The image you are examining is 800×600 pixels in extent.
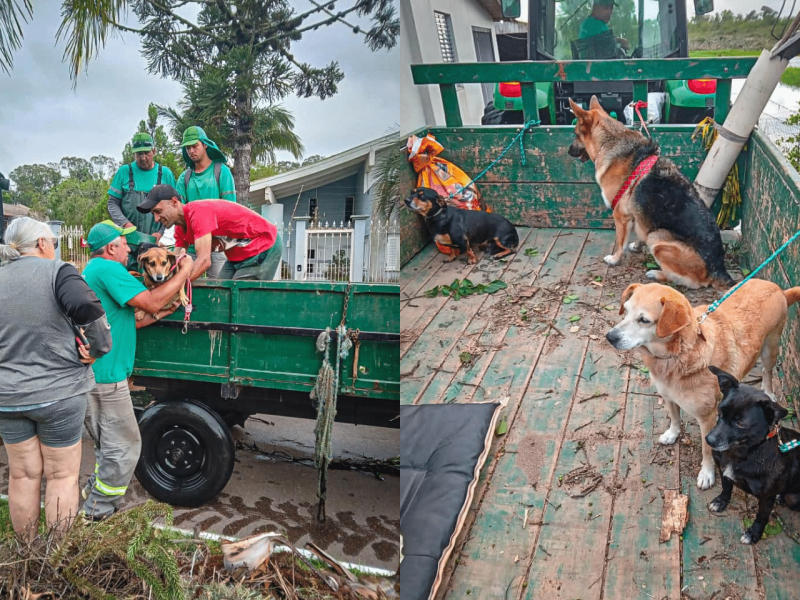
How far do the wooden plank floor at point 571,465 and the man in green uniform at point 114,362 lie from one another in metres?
1.21

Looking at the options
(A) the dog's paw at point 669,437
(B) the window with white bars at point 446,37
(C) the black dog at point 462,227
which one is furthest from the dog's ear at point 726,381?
(B) the window with white bars at point 446,37

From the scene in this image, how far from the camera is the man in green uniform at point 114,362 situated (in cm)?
276

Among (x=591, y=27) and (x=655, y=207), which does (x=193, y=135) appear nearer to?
(x=655, y=207)

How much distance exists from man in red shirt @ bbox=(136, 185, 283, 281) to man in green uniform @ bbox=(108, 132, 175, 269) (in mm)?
47

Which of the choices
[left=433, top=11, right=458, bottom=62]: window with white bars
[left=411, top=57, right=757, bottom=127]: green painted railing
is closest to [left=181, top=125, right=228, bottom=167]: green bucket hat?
[left=411, top=57, right=757, bottom=127]: green painted railing

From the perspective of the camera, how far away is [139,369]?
3.00 metres

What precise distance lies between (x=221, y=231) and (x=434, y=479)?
140 cm

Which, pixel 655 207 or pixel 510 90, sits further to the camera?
pixel 510 90

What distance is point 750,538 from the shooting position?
2146 mm

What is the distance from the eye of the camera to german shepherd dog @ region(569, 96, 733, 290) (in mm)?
4023

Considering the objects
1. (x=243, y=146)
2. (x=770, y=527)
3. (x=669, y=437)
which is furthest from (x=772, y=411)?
(x=243, y=146)

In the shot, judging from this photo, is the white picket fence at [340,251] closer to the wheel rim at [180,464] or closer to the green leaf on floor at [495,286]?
the wheel rim at [180,464]

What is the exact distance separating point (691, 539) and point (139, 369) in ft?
7.61

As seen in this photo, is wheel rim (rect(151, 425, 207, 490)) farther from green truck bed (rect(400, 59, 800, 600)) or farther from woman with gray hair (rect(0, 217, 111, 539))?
green truck bed (rect(400, 59, 800, 600))
